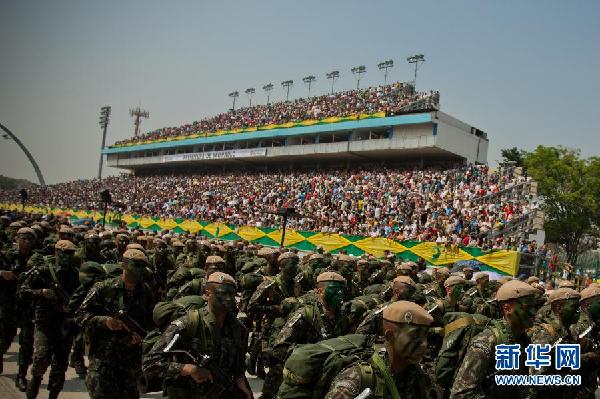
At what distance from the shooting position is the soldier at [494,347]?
380cm

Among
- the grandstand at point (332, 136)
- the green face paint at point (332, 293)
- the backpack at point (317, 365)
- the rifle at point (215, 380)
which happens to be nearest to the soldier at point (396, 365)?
the backpack at point (317, 365)

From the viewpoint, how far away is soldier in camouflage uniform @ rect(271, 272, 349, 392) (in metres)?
4.93

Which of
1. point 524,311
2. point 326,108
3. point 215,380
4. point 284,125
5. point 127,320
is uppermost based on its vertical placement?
point 326,108

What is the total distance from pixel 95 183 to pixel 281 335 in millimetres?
65845

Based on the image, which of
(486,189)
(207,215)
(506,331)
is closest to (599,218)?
(486,189)

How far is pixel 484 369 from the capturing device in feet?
12.5

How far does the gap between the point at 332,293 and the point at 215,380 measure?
1591 mm

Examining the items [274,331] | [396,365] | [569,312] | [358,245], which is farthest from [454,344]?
[358,245]

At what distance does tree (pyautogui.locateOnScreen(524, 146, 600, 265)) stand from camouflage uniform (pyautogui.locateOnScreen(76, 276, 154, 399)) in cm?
3668

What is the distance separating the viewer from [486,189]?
27.2 m

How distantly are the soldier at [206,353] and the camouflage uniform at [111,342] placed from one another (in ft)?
4.44

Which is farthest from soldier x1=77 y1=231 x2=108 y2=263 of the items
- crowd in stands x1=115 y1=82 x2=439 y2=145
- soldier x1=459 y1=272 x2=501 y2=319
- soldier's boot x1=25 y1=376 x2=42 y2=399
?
crowd in stands x1=115 y1=82 x2=439 y2=145

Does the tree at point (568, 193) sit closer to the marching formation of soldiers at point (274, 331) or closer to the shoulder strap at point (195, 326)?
the marching formation of soldiers at point (274, 331)

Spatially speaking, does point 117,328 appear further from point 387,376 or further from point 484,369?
point 484,369
